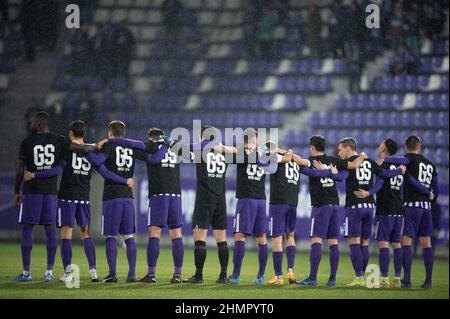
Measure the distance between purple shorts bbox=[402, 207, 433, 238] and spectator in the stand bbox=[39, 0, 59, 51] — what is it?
15.4 metres

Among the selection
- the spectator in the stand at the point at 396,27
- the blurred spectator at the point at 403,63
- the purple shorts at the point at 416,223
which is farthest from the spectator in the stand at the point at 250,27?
the purple shorts at the point at 416,223

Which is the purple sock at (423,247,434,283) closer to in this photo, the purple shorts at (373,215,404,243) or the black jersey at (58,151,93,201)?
the purple shorts at (373,215,404,243)

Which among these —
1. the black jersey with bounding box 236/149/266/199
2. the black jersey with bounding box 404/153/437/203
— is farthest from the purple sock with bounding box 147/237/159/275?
the black jersey with bounding box 404/153/437/203

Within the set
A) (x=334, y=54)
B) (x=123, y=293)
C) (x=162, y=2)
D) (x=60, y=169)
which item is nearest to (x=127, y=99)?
(x=162, y=2)

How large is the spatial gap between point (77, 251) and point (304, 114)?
797 cm

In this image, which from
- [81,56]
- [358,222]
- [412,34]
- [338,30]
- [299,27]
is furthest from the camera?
Answer: [81,56]

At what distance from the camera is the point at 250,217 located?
12.2 meters

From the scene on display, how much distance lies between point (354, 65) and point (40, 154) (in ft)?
44.9

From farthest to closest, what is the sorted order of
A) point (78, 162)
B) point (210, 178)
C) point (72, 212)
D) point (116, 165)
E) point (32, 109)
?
point (32, 109), point (210, 178), point (78, 162), point (72, 212), point (116, 165)

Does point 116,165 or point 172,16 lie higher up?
point 172,16

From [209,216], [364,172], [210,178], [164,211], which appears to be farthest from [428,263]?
[164,211]

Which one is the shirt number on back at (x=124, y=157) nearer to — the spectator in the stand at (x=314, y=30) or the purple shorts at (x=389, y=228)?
the purple shorts at (x=389, y=228)

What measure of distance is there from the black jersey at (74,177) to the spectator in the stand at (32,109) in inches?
422

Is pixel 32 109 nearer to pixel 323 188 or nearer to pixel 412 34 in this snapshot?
pixel 412 34
